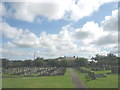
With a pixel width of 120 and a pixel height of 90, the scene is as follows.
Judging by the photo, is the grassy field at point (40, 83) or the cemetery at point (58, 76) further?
the cemetery at point (58, 76)

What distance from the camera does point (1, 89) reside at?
791 inches

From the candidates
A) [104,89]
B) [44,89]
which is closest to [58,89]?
[44,89]

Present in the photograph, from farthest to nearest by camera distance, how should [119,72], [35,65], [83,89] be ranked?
[35,65]
[119,72]
[83,89]

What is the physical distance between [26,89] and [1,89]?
3616 mm

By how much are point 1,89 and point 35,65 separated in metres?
66.4

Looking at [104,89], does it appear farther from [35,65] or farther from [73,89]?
[35,65]

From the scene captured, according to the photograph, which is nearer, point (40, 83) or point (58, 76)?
point (40, 83)

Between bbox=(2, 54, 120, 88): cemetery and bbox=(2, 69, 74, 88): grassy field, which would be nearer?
bbox=(2, 69, 74, 88): grassy field

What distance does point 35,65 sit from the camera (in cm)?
8594

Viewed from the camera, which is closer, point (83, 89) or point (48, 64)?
point (83, 89)

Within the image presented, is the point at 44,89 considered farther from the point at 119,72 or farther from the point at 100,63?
the point at 100,63

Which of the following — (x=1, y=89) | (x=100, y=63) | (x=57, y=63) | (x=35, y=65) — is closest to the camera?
(x=1, y=89)

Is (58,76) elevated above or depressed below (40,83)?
below

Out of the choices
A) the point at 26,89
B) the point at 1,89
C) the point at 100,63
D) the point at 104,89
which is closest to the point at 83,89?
the point at 104,89
